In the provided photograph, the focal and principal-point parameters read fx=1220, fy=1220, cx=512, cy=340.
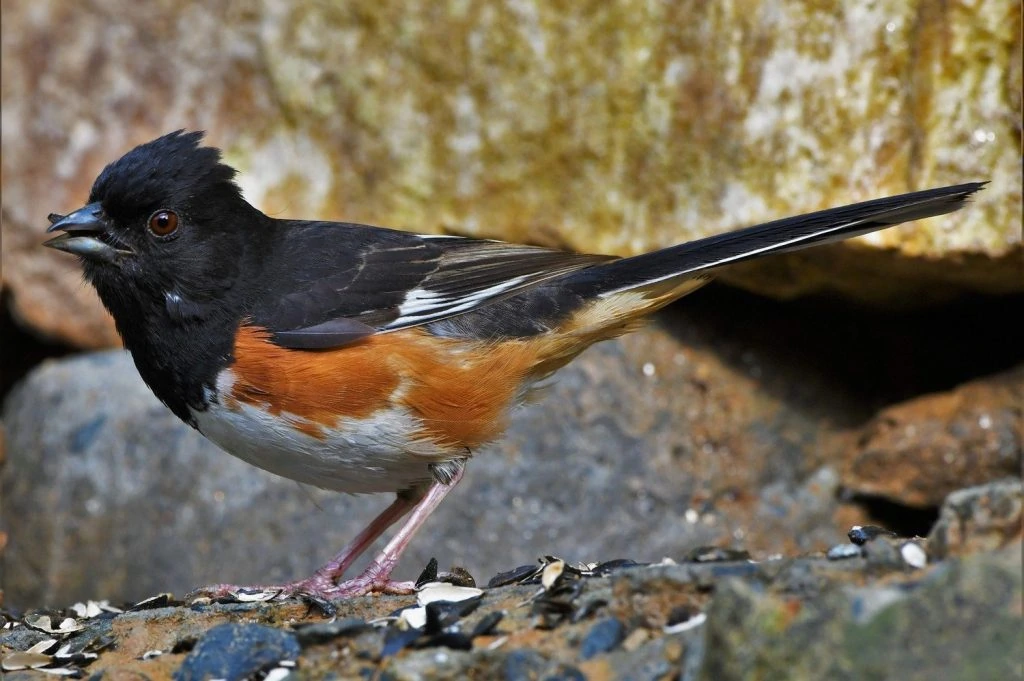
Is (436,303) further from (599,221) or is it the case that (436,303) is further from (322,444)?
(599,221)

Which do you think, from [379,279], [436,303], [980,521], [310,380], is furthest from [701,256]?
[980,521]

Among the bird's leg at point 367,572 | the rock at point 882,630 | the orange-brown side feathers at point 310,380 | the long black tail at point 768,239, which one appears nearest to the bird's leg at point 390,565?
the bird's leg at point 367,572

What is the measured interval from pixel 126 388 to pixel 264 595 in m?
2.64

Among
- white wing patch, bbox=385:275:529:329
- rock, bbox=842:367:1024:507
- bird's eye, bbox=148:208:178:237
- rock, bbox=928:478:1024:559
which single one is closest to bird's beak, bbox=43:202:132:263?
bird's eye, bbox=148:208:178:237

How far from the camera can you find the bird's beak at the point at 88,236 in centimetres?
359

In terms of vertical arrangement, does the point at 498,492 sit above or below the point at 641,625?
below

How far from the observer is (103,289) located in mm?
3689

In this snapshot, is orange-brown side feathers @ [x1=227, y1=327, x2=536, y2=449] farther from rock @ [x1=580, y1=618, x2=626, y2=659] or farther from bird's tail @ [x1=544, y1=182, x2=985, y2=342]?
rock @ [x1=580, y1=618, x2=626, y2=659]

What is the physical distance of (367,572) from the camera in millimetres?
3637

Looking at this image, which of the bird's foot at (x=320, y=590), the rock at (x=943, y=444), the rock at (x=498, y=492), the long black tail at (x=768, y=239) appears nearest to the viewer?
the long black tail at (x=768, y=239)

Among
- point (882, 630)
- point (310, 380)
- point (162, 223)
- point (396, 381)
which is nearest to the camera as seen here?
point (882, 630)

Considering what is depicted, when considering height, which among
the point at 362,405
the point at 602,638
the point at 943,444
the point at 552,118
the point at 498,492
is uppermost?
the point at 552,118

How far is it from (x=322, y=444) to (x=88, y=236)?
95 cm

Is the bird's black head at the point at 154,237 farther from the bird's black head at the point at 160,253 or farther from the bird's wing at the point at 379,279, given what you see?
the bird's wing at the point at 379,279
